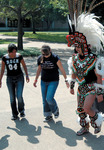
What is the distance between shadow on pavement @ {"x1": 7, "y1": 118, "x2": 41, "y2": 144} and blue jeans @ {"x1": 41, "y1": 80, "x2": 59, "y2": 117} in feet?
1.53

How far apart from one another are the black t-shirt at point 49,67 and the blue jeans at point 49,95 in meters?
0.11

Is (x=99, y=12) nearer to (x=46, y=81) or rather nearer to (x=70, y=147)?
(x=46, y=81)

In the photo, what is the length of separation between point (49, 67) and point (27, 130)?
4.56 ft

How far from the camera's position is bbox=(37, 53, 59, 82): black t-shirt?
4645 mm

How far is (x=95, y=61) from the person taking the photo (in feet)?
12.6

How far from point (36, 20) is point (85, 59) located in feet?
135

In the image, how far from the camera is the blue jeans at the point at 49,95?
185 inches

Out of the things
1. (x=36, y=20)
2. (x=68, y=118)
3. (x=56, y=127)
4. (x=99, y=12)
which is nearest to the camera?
(x=56, y=127)

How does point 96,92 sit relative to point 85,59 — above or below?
below

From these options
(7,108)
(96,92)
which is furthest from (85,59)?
(7,108)

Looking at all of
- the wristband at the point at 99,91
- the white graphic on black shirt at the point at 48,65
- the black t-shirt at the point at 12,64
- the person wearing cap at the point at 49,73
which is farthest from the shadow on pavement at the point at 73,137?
the black t-shirt at the point at 12,64

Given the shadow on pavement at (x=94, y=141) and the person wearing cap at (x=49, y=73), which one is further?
the person wearing cap at (x=49, y=73)

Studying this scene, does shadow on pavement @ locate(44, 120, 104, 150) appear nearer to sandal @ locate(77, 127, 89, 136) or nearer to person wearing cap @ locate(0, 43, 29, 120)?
sandal @ locate(77, 127, 89, 136)

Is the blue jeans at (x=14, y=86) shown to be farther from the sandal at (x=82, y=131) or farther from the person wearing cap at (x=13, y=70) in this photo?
the sandal at (x=82, y=131)
